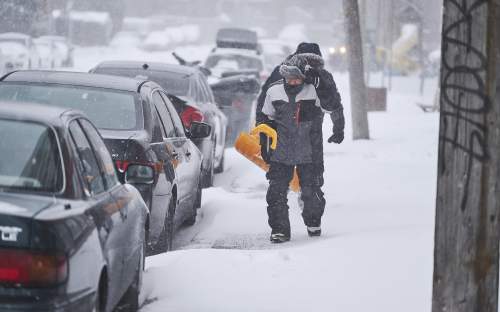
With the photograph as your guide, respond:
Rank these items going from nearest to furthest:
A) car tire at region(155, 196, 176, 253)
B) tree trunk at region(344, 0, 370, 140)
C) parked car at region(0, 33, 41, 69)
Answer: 1. car tire at region(155, 196, 176, 253)
2. tree trunk at region(344, 0, 370, 140)
3. parked car at region(0, 33, 41, 69)

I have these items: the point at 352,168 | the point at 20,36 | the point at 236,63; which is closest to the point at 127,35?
the point at 20,36

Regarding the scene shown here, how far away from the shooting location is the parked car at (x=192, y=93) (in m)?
13.5

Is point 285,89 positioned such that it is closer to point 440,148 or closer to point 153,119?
point 153,119

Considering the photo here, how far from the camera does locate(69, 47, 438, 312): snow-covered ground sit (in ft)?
24.0

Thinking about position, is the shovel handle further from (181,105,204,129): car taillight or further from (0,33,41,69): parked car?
(0,33,41,69): parked car

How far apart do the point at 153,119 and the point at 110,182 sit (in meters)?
2.72

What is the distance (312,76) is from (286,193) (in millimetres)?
1049

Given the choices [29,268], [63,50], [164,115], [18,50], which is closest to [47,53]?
[63,50]

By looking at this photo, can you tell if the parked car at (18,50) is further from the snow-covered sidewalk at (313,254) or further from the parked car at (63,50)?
the snow-covered sidewalk at (313,254)

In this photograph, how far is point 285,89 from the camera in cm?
977

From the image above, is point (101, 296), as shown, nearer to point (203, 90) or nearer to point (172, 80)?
point (172, 80)

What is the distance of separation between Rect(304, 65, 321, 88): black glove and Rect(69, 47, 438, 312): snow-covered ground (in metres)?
1.36

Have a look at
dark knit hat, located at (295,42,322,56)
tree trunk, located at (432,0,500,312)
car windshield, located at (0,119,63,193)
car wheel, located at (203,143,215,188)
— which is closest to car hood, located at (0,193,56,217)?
car windshield, located at (0,119,63,193)

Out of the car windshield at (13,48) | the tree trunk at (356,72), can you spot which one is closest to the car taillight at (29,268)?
the tree trunk at (356,72)
